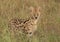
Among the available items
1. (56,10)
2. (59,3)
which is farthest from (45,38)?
(59,3)

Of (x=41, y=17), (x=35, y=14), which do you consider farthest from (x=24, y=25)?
(x=41, y=17)

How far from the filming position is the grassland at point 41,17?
5.71m

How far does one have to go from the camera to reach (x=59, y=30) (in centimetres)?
675

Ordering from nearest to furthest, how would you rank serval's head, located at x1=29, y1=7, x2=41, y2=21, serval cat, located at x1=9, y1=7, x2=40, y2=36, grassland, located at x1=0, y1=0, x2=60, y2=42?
1. grassland, located at x1=0, y1=0, x2=60, y2=42
2. serval cat, located at x1=9, y1=7, x2=40, y2=36
3. serval's head, located at x1=29, y1=7, x2=41, y2=21

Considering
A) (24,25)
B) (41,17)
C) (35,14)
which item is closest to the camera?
(24,25)

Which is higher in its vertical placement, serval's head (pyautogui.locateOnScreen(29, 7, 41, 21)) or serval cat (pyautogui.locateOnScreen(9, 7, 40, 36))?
serval's head (pyautogui.locateOnScreen(29, 7, 41, 21))

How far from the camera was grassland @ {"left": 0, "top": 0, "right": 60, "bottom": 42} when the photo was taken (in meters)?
5.71

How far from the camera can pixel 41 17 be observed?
7250 millimetres

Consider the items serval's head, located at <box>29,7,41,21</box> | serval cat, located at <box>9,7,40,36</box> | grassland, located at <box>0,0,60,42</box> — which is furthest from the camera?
serval's head, located at <box>29,7,41,21</box>

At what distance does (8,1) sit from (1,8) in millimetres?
563

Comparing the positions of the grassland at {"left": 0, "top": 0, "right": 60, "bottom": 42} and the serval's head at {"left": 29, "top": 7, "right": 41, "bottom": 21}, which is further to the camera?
the serval's head at {"left": 29, "top": 7, "right": 41, "bottom": 21}

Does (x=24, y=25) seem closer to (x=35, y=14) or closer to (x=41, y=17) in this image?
(x=35, y=14)

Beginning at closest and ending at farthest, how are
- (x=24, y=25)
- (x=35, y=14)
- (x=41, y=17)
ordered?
(x=24, y=25), (x=35, y=14), (x=41, y=17)

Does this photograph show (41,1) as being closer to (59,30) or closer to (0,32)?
(59,30)
